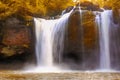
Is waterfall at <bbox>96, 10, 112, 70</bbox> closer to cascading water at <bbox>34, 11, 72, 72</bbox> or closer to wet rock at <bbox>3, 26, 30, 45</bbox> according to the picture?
cascading water at <bbox>34, 11, 72, 72</bbox>

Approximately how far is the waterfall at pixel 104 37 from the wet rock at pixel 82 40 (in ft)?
1.01

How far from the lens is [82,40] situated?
20.5 m

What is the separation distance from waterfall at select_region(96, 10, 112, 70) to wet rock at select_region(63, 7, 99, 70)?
307mm

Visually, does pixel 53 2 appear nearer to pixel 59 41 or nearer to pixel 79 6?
pixel 79 6

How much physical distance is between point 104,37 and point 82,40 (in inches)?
51.5

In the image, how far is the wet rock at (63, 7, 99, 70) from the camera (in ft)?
67.0

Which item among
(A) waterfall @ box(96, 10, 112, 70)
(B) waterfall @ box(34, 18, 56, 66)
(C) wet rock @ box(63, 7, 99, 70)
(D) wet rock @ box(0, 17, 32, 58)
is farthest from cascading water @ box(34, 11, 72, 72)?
(A) waterfall @ box(96, 10, 112, 70)

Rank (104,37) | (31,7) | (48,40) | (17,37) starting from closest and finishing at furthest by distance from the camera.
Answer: (104,37) → (17,37) → (48,40) → (31,7)

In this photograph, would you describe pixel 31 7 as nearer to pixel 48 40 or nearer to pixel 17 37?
pixel 17 37

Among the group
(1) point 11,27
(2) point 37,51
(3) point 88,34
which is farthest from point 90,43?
(1) point 11,27

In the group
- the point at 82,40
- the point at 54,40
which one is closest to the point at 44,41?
the point at 54,40

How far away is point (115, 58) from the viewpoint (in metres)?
20.3

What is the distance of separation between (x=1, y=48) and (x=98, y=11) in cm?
653

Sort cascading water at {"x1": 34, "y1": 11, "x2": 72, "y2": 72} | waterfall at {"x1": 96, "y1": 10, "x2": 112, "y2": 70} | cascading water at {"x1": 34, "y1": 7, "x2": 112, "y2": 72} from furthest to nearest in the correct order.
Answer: cascading water at {"x1": 34, "y1": 11, "x2": 72, "y2": 72} → cascading water at {"x1": 34, "y1": 7, "x2": 112, "y2": 72} → waterfall at {"x1": 96, "y1": 10, "x2": 112, "y2": 70}
